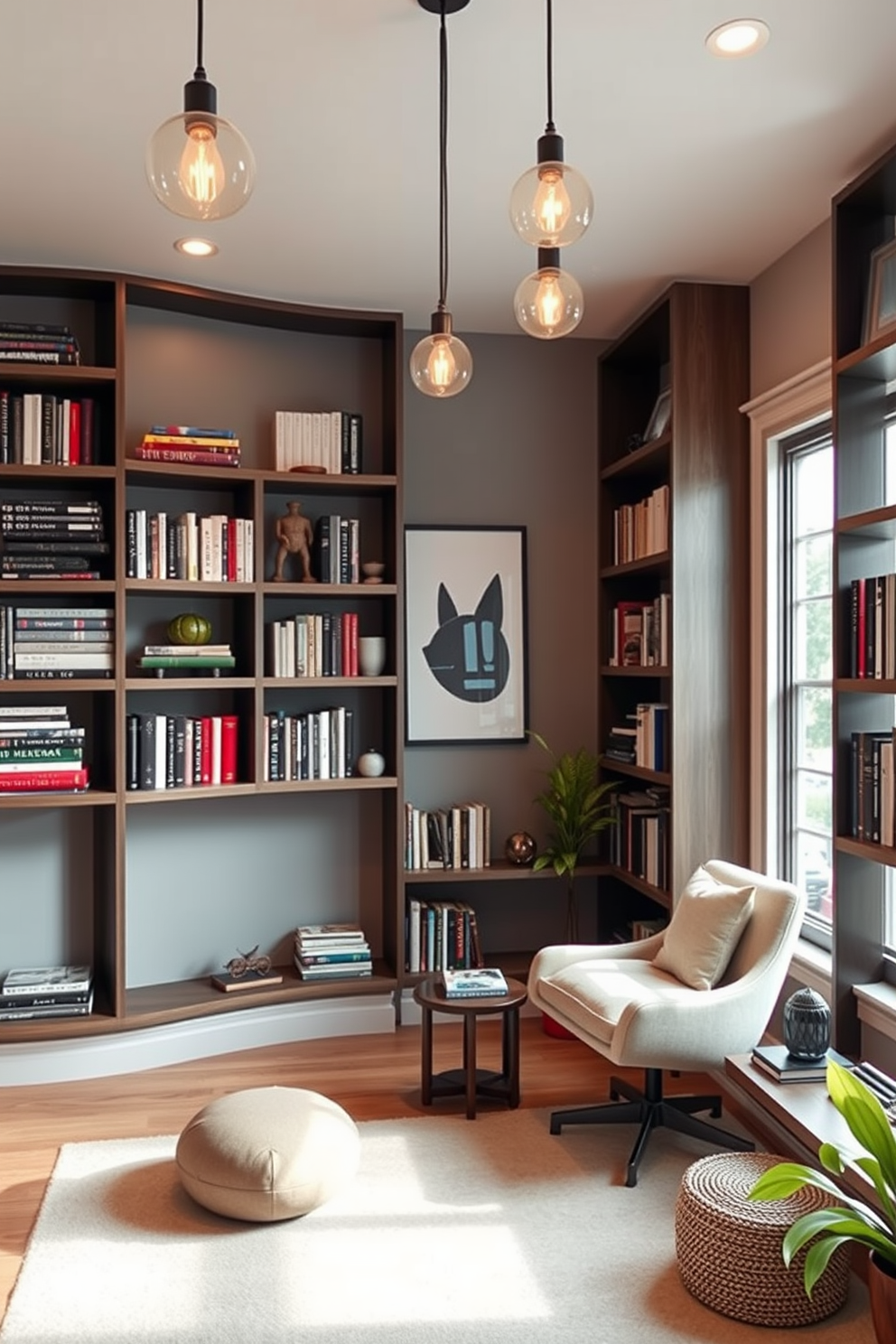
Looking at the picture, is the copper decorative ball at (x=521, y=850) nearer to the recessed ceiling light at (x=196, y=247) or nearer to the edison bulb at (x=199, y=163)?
the recessed ceiling light at (x=196, y=247)

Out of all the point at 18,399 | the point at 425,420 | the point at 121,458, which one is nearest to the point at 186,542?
the point at 121,458

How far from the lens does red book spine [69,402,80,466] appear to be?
13.0ft

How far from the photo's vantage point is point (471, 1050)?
3480mm

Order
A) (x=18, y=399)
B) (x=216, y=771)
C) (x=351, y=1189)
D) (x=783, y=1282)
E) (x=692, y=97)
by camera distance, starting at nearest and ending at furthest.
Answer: (x=783, y=1282), (x=692, y=97), (x=351, y=1189), (x=18, y=399), (x=216, y=771)

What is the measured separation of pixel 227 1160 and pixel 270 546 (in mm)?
2412

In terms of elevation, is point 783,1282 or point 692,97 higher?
point 692,97

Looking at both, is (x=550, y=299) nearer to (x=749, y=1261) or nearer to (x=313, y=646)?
(x=749, y=1261)

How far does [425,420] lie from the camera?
4641 millimetres

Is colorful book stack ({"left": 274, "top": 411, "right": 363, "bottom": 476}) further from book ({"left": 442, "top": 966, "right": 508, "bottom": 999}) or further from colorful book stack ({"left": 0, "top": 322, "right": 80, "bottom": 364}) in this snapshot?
book ({"left": 442, "top": 966, "right": 508, "bottom": 999})

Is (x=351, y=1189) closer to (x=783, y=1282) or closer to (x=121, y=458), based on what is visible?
(x=783, y=1282)

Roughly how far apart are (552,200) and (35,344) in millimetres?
2641

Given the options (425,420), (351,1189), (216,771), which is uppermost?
(425,420)

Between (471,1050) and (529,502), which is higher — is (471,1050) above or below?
below

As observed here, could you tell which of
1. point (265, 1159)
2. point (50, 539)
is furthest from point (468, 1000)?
point (50, 539)
